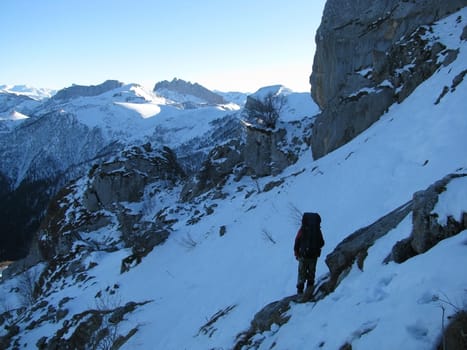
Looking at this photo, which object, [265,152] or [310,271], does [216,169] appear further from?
[310,271]

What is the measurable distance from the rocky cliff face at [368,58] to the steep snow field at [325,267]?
1594mm

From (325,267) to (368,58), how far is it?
28.2 meters

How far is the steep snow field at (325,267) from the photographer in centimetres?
487

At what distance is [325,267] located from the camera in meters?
10.1

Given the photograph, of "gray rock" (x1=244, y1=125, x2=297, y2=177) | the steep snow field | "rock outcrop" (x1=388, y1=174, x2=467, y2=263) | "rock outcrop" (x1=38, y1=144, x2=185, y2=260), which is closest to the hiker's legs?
the steep snow field

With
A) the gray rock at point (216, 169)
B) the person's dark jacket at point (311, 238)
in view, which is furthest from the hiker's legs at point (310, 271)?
the gray rock at point (216, 169)

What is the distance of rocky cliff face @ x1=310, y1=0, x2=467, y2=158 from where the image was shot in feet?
82.4

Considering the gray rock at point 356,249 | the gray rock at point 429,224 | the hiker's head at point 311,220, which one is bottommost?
the gray rock at point 356,249

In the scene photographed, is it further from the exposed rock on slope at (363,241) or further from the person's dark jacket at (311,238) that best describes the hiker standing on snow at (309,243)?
the exposed rock on slope at (363,241)

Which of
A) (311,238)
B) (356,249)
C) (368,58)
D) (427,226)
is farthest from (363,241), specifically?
(368,58)

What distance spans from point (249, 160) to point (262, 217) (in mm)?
21713

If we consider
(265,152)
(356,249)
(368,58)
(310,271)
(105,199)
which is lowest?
(105,199)

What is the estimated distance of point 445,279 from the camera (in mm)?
4594

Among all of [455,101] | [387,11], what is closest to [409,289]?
[455,101]
